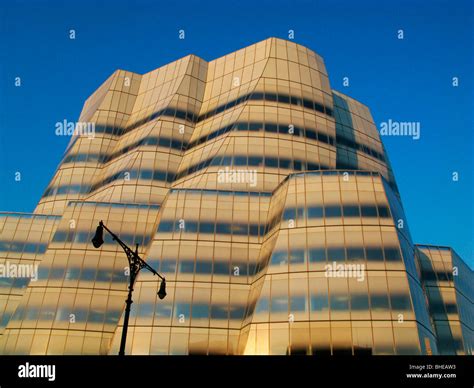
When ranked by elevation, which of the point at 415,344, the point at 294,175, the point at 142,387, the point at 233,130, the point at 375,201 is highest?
the point at 233,130

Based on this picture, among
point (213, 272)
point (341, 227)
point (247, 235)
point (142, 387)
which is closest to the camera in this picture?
point (142, 387)

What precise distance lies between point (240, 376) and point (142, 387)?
3310 mm

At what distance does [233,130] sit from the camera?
59.1 meters

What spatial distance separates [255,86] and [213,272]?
30047mm

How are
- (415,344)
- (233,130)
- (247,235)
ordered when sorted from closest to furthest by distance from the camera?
(415,344) → (247,235) → (233,130)

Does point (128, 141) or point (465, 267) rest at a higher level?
point (128, 141)

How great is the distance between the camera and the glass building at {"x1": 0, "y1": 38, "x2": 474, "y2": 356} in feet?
126

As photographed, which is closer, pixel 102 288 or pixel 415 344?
pixel 415 344

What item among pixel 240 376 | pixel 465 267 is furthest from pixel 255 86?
pixel 240 376

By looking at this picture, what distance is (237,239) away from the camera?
47.1m

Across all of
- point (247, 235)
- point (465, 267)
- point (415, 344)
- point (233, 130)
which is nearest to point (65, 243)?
→ point (247, 235)

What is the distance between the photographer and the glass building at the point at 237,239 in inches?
1508

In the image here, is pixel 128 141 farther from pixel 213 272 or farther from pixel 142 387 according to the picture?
pixel 142 387

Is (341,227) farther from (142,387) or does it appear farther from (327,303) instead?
(142,387)
